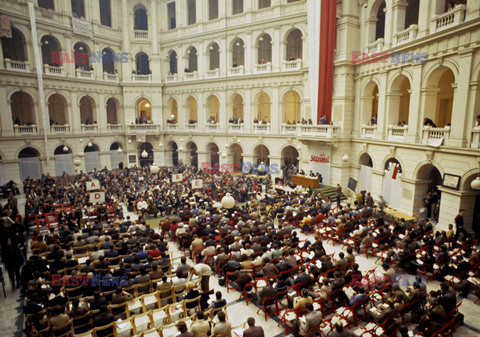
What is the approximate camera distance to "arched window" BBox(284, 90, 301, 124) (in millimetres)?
31514

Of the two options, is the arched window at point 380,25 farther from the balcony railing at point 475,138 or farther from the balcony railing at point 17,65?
the balcony railing at point 17,65

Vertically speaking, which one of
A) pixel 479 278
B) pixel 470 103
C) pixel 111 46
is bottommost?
pixel 479 278

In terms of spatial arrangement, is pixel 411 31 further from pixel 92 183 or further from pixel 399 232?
pixel 92 183

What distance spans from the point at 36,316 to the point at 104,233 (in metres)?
5.84

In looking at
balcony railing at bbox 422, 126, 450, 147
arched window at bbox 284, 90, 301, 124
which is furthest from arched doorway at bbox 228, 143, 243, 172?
balcony railing at bbox 422, 126, 450, 147

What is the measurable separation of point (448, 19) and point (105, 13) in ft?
107

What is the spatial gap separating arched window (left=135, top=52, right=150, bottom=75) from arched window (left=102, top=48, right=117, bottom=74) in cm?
273

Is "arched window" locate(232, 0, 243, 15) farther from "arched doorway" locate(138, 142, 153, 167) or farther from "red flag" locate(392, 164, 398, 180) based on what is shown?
"red flag" locate(392, 164, 398, 180)

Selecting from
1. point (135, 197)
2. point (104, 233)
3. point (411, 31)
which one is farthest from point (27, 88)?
point (411, 31)

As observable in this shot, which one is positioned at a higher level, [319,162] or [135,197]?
[319,162]

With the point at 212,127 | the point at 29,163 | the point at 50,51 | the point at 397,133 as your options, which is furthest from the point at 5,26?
the point at 397,133

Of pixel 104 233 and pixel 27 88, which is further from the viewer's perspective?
pixel 27 88

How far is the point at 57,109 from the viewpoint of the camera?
33125mm

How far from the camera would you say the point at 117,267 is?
10461 mm
